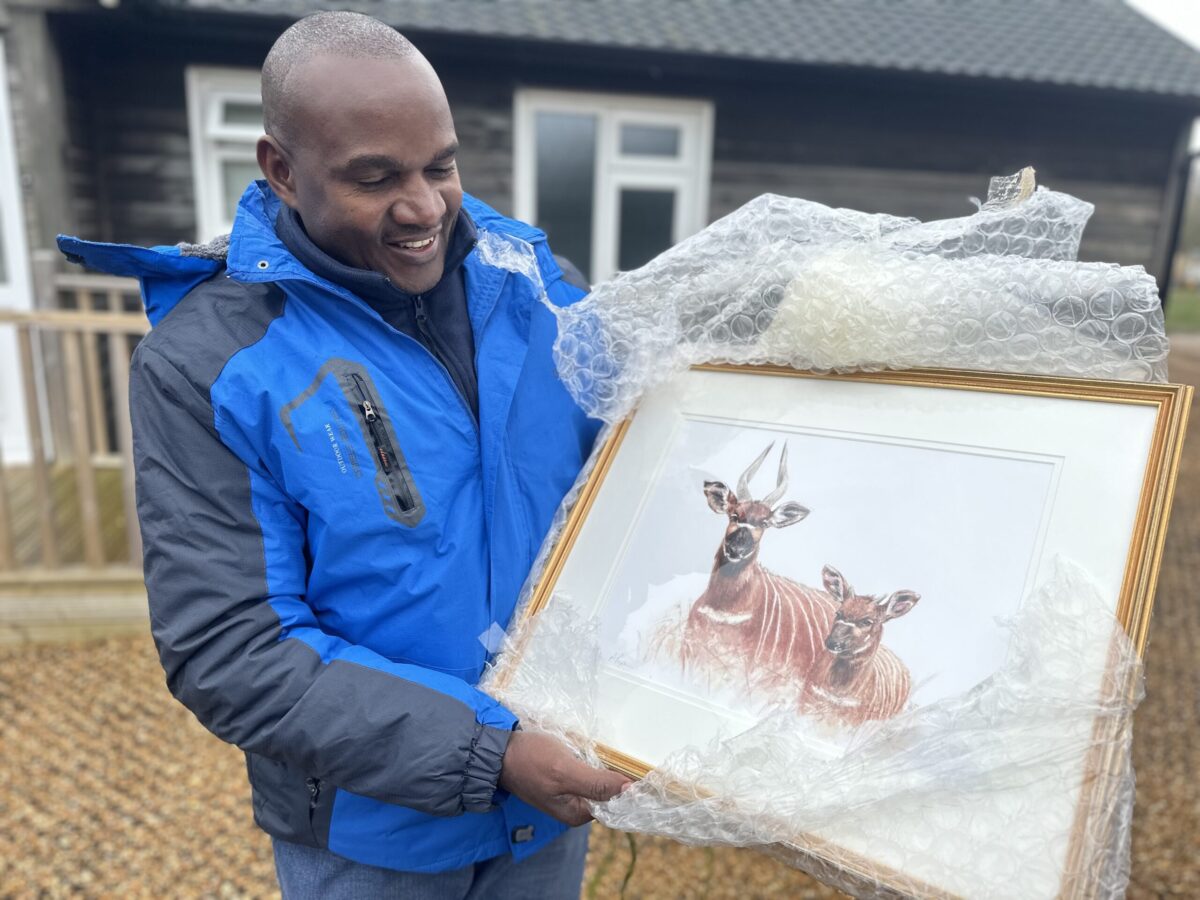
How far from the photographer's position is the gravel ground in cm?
272

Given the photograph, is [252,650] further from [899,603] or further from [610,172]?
[610,172]

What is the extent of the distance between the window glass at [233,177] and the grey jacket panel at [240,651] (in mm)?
5744

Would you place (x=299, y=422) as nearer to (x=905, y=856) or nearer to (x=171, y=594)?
(x=171, y=594)

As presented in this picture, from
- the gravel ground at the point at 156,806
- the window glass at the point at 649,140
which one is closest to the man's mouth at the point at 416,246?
the gravel ground at the point at 156,806

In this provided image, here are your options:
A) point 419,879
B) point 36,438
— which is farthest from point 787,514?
point 36,438

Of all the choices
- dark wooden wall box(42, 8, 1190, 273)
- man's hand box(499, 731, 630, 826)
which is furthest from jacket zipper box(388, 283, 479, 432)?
dark wooden wall box(42, 8, 1190, 273)

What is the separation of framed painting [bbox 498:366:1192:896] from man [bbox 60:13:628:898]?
0.14 metres

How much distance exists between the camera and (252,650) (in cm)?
104

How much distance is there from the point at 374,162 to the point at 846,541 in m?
0.80

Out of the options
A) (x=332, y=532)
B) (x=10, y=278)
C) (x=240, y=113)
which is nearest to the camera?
(x=332, y=532)

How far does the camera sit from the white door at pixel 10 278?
5285 millimetres

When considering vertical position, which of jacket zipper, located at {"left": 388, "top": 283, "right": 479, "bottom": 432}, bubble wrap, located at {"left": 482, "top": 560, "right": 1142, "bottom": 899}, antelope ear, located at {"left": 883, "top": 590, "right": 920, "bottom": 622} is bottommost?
bubble wrap, located at {"left": 482, "top": 560, "right": 1142, "bottom": 899}

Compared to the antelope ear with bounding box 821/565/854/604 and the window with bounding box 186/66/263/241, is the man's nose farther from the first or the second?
the window with bounding box 186/66/263/241

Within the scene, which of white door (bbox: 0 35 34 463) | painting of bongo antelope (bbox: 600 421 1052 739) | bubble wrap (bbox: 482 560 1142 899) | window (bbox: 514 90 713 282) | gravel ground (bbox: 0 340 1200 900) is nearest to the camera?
bubble wrap (bbox: 482 560 1142 899)
